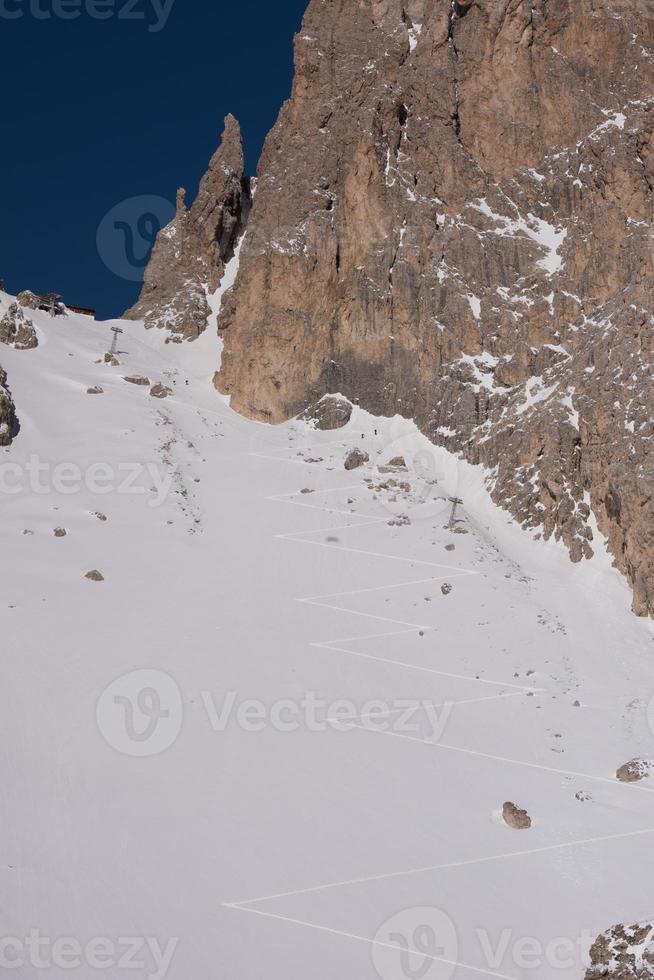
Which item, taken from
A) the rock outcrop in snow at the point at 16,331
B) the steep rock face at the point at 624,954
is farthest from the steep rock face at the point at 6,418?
the steep rock face at the point at 624,954

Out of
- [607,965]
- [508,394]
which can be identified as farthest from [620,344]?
[607,965]

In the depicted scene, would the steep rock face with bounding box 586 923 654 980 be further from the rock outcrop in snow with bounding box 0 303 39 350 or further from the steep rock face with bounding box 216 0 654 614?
the rock outcrop in snow with bounding box 0 303 39 350

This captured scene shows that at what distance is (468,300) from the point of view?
52156 mm

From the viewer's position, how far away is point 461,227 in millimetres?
54656

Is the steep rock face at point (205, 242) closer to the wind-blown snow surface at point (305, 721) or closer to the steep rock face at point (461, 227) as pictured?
the steep rock face at point (461, 227)

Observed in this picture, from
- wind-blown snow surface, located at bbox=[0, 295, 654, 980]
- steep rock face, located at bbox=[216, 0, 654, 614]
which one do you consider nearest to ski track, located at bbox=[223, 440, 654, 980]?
wind-blown snow surface, located at bbox=[0, 295, 654, 980]

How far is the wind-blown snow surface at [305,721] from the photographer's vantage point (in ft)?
57.3

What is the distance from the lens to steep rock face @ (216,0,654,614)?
161 ft

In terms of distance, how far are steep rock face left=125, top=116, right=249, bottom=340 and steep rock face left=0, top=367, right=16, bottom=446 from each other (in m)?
24.5

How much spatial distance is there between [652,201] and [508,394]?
14.4m

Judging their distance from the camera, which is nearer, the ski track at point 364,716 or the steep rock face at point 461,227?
the ski track at point 364,716

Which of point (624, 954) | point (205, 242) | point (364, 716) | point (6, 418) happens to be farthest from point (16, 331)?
point (624, 954)

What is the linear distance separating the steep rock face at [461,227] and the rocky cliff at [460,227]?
11 centimetres

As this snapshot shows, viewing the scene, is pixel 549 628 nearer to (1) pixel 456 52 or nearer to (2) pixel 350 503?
(2) pixel 350 503
